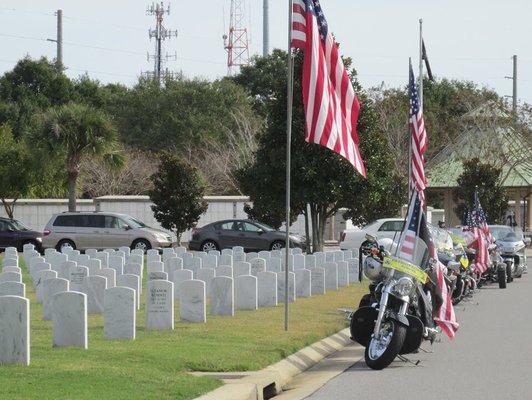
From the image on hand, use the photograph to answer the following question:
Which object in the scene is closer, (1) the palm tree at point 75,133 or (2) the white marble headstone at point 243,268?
(2) the white marble headstone at point 243,268

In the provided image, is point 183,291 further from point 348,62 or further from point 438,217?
point 438,217

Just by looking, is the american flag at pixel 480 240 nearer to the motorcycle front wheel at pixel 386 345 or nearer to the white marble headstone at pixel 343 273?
the white marble headstone at pixel 343 273

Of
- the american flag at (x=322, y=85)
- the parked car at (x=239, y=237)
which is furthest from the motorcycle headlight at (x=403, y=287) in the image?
the parked car at (x=239, y=237)

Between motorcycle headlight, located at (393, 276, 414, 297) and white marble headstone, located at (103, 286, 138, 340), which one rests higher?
motorcycle headlight, located at (393, 276, 414, 297)

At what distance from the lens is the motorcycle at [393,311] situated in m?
13.9

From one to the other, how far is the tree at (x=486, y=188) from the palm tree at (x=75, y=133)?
17.4m

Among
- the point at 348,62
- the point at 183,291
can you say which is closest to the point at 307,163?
the point at 348,62

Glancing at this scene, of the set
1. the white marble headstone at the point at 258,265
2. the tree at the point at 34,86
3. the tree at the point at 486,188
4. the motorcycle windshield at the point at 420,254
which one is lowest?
the white marble headstone at the point at 258,265

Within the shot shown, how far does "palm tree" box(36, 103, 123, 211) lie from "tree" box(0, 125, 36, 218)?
6554 millimetres

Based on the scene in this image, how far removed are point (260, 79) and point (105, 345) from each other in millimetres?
67436

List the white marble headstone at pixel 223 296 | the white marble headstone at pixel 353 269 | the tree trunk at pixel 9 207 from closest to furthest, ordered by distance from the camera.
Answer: the white marble headstone at pixel 223 296, the white marble headstone at pixel 353 269, the tree trunk at pixel 9 207

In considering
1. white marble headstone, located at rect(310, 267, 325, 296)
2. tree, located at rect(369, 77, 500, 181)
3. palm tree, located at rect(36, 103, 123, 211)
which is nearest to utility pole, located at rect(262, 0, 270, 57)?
tree, located at rect(369, 77, 500, 181)

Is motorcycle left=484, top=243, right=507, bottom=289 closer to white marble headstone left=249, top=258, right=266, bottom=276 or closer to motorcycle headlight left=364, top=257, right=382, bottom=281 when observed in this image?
white marble headstone left=249, top=258, right=266, bottom=276

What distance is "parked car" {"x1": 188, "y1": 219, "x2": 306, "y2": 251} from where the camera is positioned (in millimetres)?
45188
